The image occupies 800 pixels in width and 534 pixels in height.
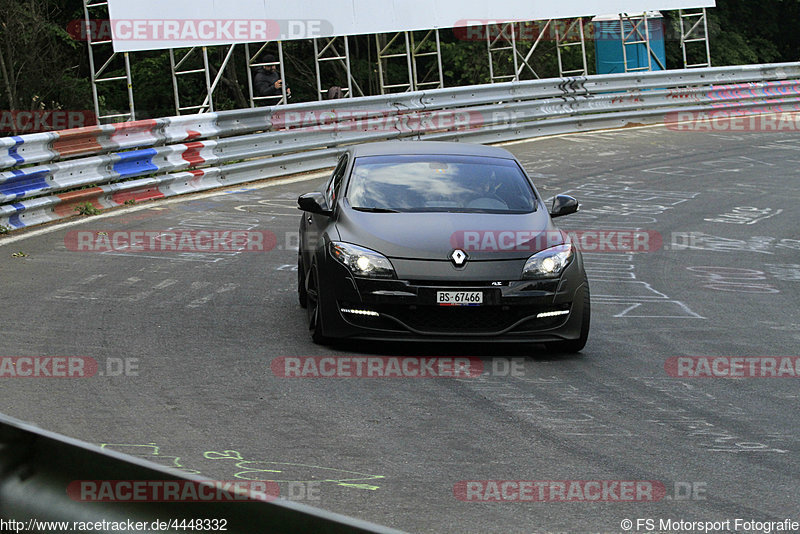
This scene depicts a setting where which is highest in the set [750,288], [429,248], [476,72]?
[476,72]

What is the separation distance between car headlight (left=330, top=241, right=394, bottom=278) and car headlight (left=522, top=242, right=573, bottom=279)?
1002 mm

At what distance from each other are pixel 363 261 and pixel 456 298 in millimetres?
725

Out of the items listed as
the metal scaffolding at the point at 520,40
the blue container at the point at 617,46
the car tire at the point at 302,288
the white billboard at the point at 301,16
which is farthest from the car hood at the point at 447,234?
the blue container at the point at 617,46

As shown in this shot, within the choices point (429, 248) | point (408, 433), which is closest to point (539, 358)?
point (429, 248)

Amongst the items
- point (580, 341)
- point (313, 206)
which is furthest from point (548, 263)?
point (313, 206)

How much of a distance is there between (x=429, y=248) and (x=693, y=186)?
11563 millimetres

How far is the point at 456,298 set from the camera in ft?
26.3

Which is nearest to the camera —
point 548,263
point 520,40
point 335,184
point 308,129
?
point 548,263

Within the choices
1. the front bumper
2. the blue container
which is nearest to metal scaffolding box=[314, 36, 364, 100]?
the blue container

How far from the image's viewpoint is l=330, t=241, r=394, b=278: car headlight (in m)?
8.10

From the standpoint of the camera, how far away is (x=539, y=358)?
8.45m

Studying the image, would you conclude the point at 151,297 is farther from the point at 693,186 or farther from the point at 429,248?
the point at 693,186

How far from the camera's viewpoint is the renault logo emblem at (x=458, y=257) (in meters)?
8.08

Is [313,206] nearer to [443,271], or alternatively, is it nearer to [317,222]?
[317,222]
